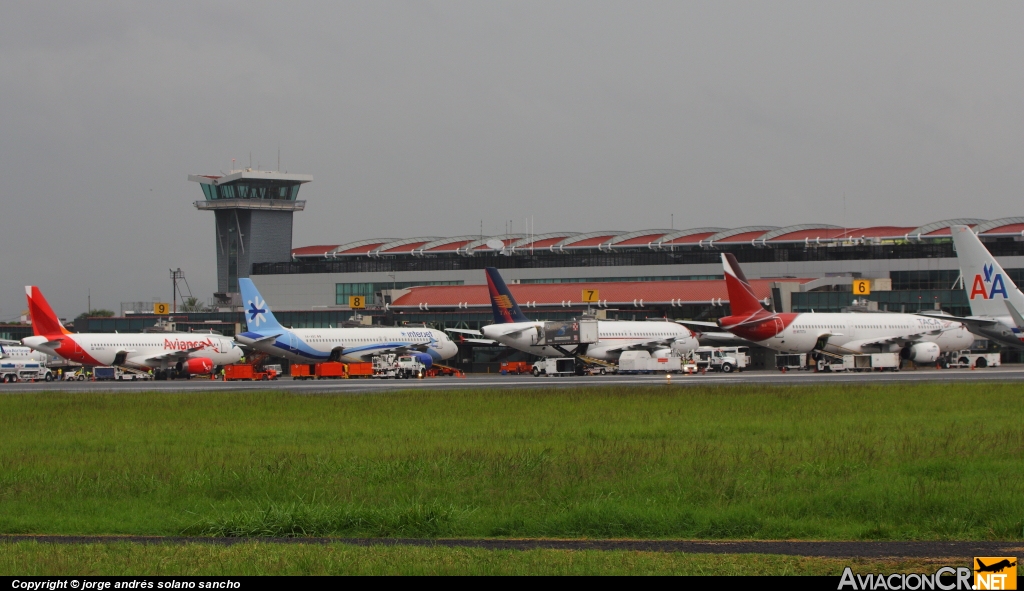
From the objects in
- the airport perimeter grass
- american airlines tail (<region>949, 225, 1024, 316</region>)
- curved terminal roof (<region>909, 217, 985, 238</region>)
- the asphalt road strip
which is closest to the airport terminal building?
curved terminal roof (<region>909, 217, 985, 238</region>)

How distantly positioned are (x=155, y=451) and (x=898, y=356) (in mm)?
64506

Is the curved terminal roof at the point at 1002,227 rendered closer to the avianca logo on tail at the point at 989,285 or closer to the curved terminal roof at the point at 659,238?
the curved terminal roof at the point at 659,238

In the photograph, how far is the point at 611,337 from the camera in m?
83.4

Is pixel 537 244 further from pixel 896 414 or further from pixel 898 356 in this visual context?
pixel 896 414

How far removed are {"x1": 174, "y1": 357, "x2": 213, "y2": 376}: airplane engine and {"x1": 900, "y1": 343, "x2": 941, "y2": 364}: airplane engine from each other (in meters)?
55.2

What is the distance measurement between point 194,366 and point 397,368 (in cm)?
1711

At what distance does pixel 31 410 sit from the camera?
138 feet

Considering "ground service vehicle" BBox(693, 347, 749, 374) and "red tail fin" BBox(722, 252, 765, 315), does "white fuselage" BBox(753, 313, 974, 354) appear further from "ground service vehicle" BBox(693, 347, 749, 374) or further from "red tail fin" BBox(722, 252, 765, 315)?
"ground service vehicle" BBox(693, 347, 749, 374)

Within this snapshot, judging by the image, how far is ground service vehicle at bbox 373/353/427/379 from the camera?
80.9 metres

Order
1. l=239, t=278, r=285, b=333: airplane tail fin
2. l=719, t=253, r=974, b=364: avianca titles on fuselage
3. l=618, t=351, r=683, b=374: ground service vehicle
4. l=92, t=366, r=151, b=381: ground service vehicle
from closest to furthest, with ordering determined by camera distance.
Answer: l=719, t=253, r=974, b=364: avianca titles on fuselage → l=618, t=351, r=683, b=374: ground service vehicle → l=239, t=278, r=285, b=333: airplane tail fin → l=92, t=366, r=151, b=381: ground service vehicle

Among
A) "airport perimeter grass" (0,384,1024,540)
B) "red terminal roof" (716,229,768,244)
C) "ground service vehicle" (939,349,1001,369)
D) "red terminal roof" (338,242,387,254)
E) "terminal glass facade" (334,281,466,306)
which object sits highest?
"red terminal roof" (338,242,387,254)

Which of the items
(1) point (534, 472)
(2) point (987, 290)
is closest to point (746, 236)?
(2) point (987, 290)

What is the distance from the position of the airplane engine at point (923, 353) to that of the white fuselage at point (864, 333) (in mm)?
1874

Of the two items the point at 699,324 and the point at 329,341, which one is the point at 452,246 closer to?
the point at 329,341
